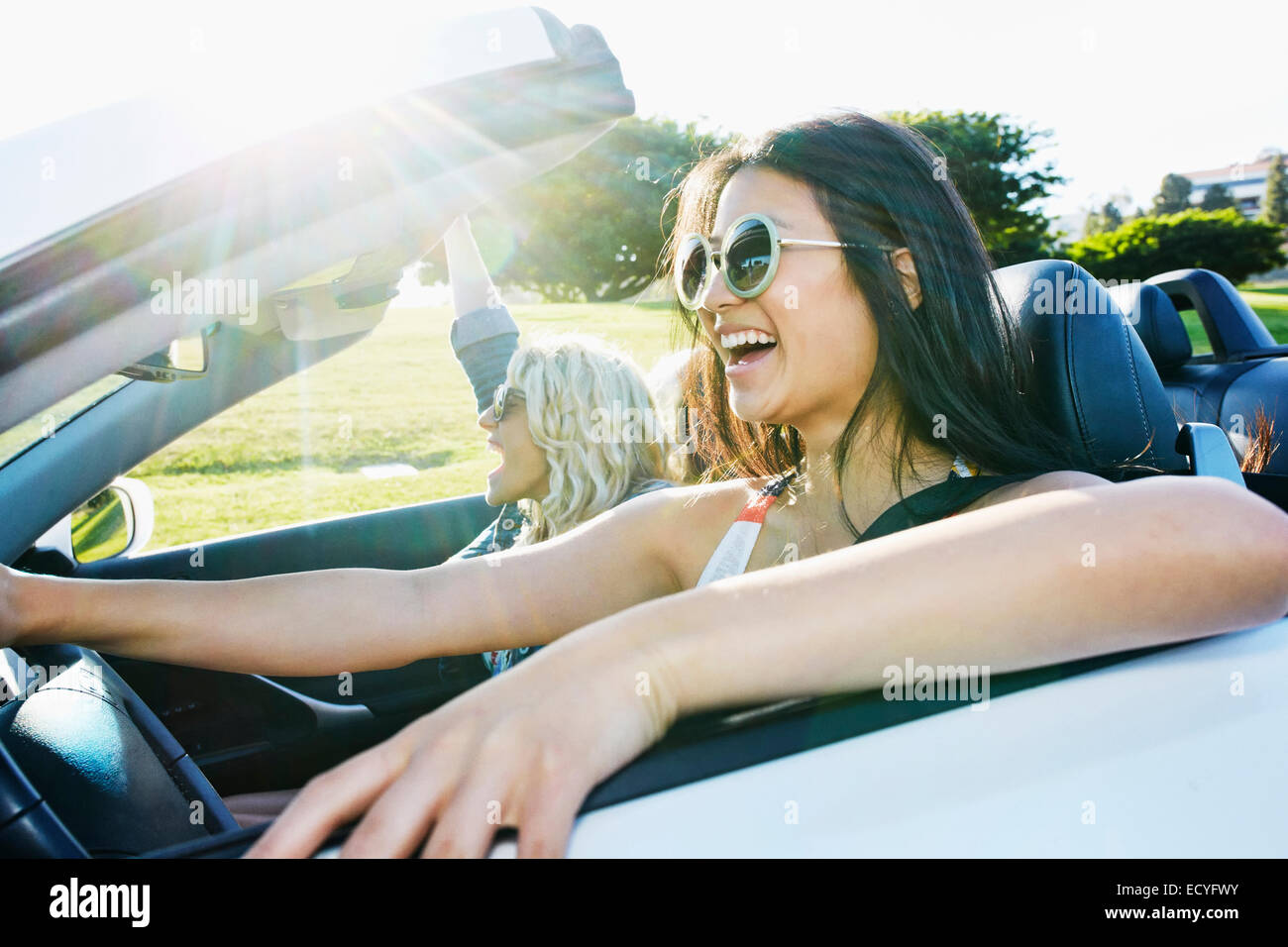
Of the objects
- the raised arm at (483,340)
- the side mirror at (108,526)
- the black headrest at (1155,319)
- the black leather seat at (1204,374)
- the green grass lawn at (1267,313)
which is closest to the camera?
the side mirror at (108,526)

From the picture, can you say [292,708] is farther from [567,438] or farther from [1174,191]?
[1174,191]

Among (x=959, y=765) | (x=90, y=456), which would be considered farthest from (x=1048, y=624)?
(x=90, y=456)

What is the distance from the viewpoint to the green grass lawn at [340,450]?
6.77m

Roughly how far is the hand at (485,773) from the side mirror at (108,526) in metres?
1.89

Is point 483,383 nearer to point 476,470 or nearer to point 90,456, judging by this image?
point 90,456

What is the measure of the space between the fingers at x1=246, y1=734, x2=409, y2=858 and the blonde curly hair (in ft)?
6.44

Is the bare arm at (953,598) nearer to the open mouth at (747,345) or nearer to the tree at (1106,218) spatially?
the open mouth at (747,345)

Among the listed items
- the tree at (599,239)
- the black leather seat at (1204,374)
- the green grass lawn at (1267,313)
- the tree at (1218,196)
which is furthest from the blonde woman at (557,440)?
the tree at (1218,196)

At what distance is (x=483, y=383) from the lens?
11.1 feet

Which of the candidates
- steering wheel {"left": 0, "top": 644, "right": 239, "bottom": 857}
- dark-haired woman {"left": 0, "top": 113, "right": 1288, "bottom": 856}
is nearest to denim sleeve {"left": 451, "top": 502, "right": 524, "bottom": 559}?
dark-haired woman {"left": 0, "top": 113, "right": 1288, "bottom": 856}

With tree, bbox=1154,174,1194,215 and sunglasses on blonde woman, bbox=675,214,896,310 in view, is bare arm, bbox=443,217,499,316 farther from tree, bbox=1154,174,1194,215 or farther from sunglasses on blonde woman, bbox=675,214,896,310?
tree, bbox=1154,174,1194,215
